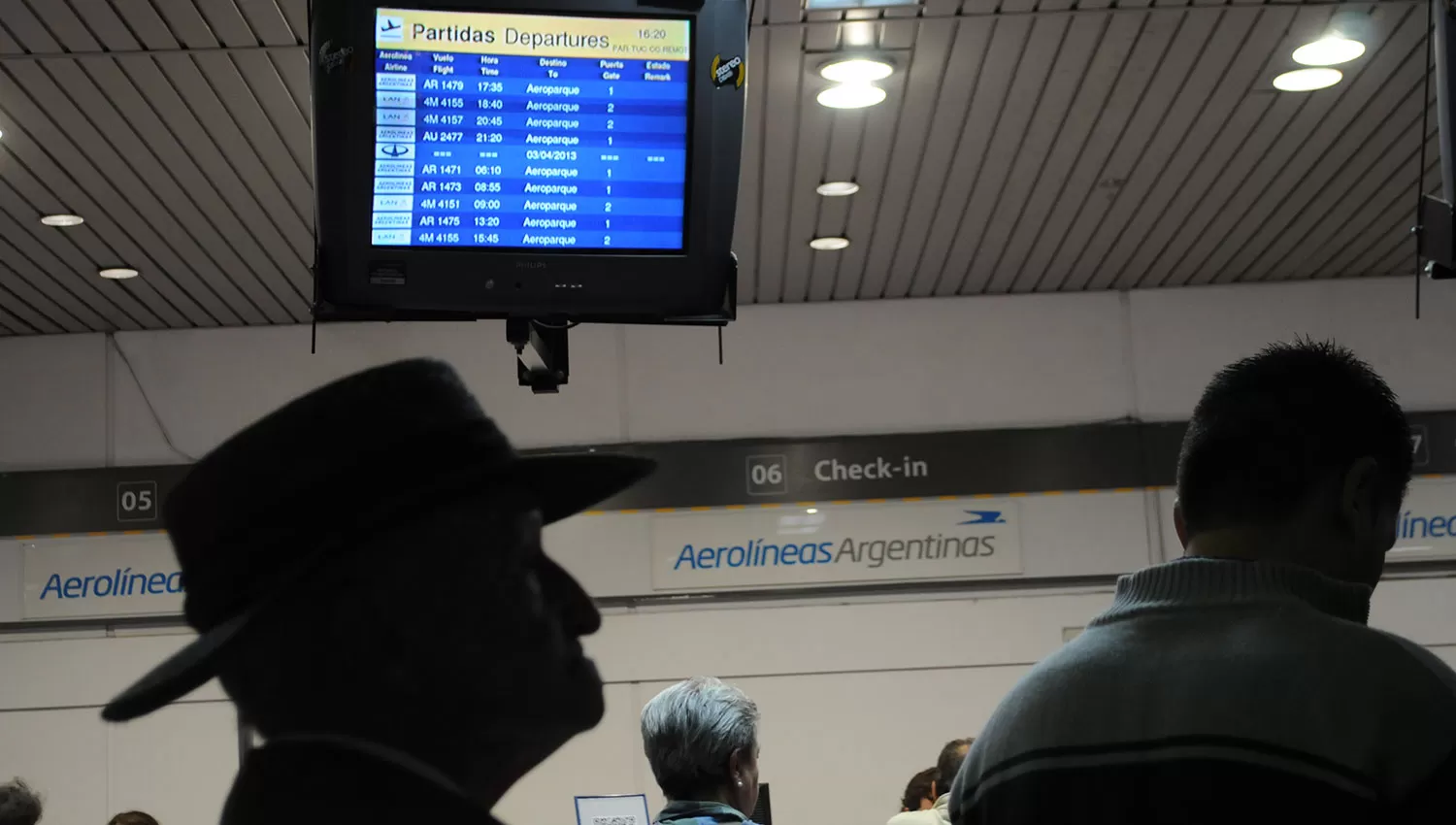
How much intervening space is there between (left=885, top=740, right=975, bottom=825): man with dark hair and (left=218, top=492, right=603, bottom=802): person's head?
12.2ft

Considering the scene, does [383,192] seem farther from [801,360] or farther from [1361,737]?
[801,360]

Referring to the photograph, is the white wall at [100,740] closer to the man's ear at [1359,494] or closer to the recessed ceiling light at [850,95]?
the recessed ceiling light at [850,95]

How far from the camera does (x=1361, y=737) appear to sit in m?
1.42

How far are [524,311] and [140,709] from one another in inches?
61.9

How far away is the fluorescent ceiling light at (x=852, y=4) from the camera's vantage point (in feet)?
14.4

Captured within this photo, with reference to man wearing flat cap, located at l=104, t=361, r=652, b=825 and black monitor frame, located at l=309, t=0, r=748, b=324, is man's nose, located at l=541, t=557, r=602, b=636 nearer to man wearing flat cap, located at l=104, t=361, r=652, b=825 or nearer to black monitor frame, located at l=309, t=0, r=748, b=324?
man wearing flat cap, located at l=104, t=361, r=652, b=825

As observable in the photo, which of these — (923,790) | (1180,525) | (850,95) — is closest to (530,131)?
(1180,525)

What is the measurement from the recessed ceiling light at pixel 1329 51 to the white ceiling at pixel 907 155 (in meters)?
0.07

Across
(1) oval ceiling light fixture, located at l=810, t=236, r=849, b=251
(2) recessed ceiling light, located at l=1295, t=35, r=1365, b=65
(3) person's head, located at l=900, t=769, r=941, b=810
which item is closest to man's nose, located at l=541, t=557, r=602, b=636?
(2) recessed ceiling light, located at l=1295, t=35, r=1365, b=65

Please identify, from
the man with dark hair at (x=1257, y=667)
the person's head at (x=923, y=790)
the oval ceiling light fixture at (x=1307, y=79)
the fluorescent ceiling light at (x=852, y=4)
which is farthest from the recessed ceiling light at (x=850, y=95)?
the man with dark hair at (x=1257, y=667)

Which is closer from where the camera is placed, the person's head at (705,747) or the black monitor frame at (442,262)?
the black monitor frame at (442,262)

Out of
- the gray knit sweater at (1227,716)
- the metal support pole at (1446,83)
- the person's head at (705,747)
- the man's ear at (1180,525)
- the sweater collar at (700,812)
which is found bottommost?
the sweater collar at (700,812)

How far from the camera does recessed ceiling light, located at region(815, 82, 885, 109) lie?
16.7ft

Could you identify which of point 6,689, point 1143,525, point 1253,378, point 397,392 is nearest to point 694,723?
point 1253,378
